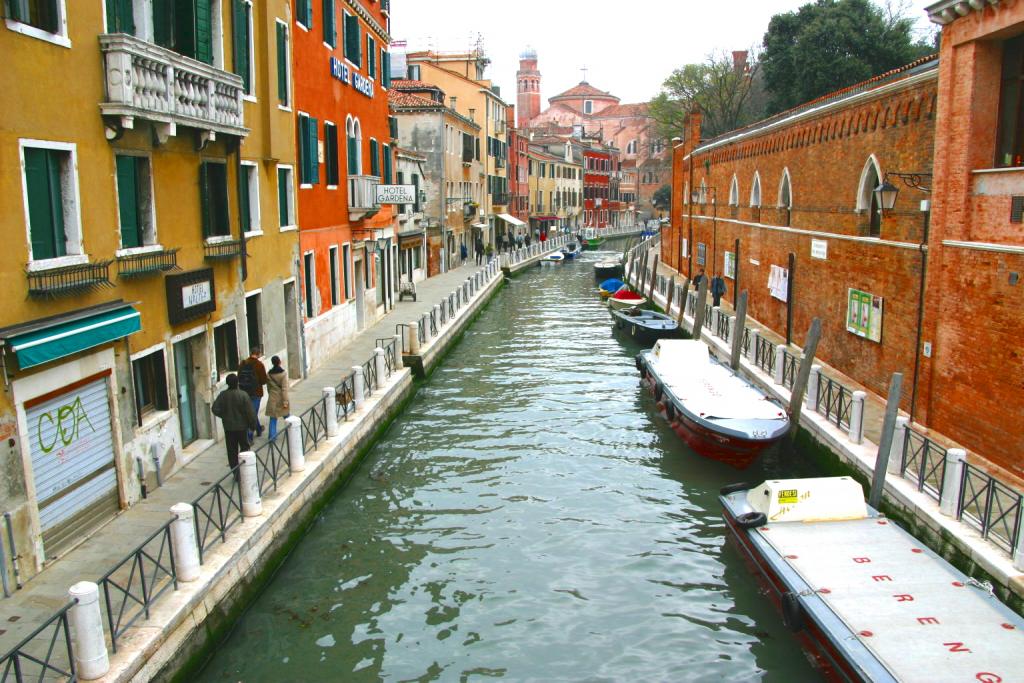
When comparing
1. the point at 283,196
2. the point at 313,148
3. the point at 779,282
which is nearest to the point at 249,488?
the point at 283,196

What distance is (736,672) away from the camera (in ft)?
25.3

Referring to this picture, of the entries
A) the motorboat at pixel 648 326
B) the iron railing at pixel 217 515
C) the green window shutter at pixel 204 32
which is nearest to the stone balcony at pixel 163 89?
the green window shutter at pixel 204 32

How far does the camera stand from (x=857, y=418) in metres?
11.5

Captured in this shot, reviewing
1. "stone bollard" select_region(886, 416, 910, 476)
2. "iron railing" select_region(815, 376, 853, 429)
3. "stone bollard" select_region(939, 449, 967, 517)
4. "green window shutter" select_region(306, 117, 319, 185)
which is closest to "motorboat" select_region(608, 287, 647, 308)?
"green window shutter" select_region(306, 117, 319, 185)

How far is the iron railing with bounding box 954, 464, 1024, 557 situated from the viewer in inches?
311

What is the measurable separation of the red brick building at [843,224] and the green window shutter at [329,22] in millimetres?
10630

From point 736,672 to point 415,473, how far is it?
641 cm

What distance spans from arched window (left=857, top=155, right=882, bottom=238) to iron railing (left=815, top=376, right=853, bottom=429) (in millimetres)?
3363

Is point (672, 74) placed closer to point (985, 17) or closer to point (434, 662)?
point (985, 17)

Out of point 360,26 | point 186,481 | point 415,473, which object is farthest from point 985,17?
point 360,26

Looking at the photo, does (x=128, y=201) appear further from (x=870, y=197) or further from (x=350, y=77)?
(x=870, y=197)

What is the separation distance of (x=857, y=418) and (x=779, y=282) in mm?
9552

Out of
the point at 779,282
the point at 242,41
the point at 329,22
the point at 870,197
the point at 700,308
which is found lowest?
the point at 700,308

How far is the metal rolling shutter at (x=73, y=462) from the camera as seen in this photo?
25.9 feet
